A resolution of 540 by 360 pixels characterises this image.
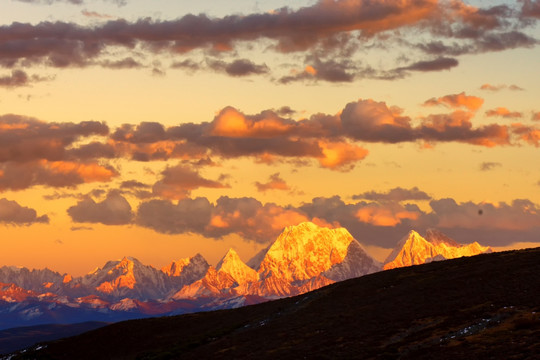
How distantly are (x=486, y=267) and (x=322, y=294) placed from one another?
109 feet

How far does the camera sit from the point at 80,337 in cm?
16675

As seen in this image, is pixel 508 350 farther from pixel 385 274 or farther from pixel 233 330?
pixel 385 274

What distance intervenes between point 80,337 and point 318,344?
71.6m

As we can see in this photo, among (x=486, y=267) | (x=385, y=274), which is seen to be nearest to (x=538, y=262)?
(x=486, y=267)

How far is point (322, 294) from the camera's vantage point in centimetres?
15912

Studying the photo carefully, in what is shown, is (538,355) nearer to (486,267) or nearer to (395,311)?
(395,311)

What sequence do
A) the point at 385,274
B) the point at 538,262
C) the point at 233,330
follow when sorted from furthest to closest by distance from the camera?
1. the point at 385,274
2. the point at 233,330
3. the point at 538,262

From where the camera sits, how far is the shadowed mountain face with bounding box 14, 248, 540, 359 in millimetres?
Answer: 95938

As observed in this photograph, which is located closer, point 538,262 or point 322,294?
point 538,262

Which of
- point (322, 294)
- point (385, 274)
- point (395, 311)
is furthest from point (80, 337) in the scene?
point (395, 311)

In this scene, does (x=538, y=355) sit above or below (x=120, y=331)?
below

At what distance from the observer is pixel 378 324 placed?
116m

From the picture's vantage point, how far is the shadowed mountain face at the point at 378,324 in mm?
95938

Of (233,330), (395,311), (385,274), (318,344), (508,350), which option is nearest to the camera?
(508,350)
